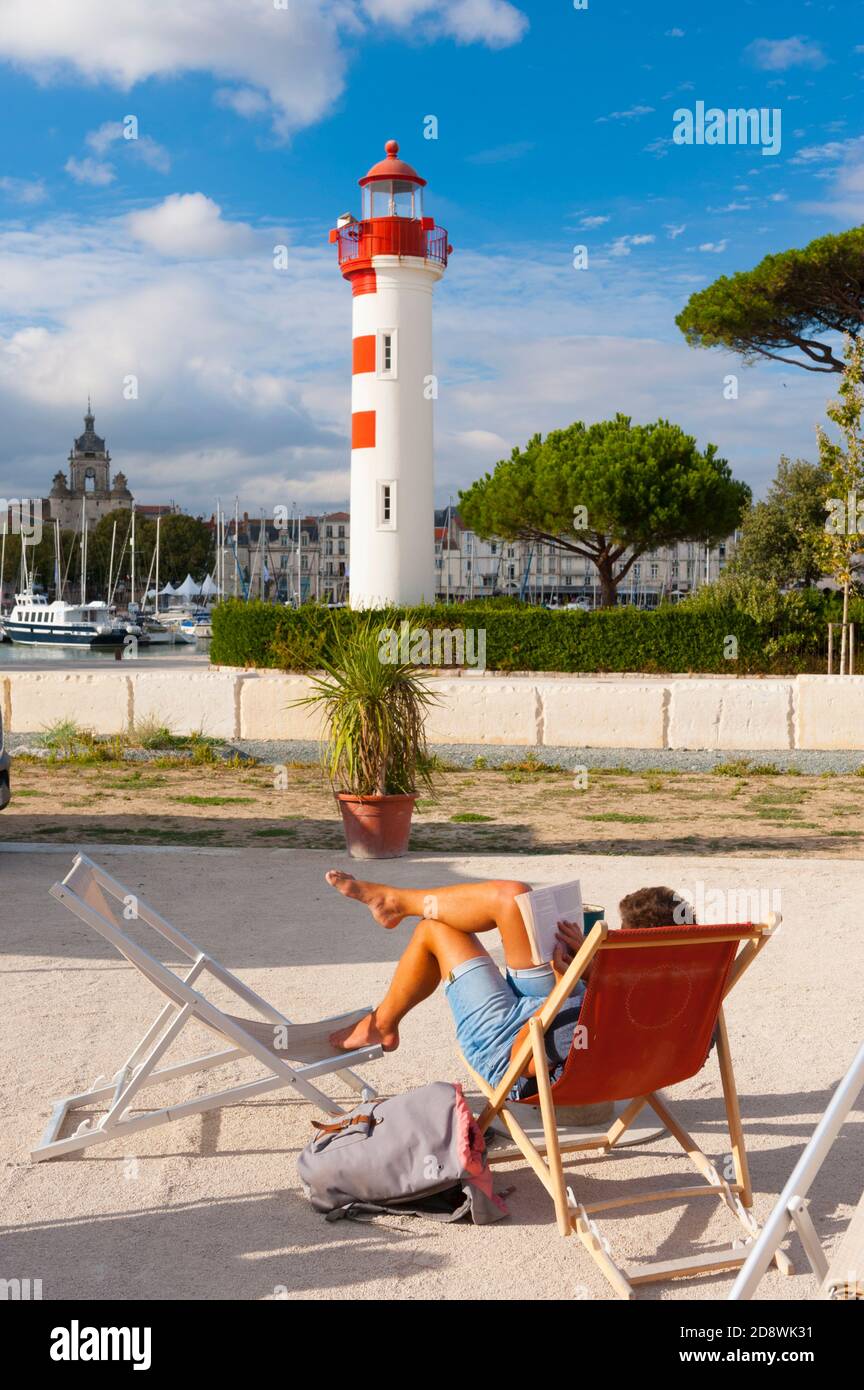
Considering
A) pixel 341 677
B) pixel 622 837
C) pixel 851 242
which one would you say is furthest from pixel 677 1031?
pixel 851 242

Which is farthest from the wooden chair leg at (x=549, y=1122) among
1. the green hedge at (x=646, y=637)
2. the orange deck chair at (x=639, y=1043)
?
the green hedge at (x=646, y=637)

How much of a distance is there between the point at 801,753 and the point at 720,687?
1240mm

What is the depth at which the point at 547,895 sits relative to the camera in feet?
12.7

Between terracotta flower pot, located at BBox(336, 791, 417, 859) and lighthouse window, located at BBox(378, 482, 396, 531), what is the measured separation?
22.8 m

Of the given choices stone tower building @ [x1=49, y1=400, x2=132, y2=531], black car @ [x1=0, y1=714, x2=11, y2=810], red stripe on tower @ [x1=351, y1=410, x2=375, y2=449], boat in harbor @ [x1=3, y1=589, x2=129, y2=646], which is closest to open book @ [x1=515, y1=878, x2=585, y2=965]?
black car @ [x1=0, y1=714, x2=11, y2=810]

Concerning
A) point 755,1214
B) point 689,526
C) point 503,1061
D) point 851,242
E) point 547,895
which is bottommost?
point 755,1214

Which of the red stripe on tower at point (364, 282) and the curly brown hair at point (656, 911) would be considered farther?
the red stripe on tower at point (364, 282)

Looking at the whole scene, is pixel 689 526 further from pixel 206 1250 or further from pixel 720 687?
pixel 206 1250

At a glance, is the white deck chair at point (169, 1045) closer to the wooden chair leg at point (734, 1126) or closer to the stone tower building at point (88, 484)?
the wooden chair leg at point (734, 1126)

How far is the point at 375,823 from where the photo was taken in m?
9.20

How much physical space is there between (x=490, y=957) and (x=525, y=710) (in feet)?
39.8

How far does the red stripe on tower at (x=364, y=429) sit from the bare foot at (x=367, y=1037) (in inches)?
1110

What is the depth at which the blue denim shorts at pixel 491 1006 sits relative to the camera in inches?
151

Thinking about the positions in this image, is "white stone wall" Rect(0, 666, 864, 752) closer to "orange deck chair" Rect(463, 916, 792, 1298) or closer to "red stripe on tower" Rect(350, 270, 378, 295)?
"orange deck chair" Rect(463, 916, 792, 1298)
